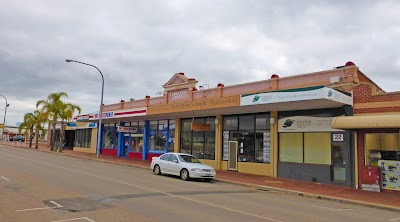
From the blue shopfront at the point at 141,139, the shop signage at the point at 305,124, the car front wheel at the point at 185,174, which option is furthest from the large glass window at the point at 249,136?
the blue shopfront at the point at 141,139

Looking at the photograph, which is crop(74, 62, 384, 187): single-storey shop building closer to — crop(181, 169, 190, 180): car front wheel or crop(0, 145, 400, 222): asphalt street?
crop(181, 169, 190, 180): car front wheel

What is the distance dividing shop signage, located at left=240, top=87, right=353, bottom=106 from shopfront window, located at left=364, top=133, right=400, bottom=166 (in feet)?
6.70

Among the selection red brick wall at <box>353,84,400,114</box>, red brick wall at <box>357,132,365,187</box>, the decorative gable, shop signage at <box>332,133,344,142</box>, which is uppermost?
the decorative gable

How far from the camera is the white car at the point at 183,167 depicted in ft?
57.9

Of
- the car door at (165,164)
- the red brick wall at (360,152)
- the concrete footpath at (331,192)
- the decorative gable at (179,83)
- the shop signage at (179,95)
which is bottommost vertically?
the concrete footpath at (331,192)

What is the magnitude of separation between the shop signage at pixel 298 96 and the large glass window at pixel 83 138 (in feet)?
95.6

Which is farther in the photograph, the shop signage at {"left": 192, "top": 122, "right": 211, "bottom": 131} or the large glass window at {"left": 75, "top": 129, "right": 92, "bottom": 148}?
the large glass window at {"left": 75, "top": 129, "right": 92, "bottom": 148}

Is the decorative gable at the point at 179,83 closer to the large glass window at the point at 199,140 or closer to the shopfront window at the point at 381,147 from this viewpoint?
the large glass window at the point at 199,140

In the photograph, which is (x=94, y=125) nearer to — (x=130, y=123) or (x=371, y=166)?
(x=130, y=123)

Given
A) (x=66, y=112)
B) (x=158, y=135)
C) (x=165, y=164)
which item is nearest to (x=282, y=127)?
(x=165, y=164)

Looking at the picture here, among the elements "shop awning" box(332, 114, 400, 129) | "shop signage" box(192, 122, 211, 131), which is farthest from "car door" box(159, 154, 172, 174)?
"shop awning" box(332, 114, 400, 129)

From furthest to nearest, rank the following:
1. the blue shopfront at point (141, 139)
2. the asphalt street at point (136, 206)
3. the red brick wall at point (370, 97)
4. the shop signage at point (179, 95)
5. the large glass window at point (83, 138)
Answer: the large glass window at point (83, 138) < the blue shopfront at point (141, 139) < the shop signage at point (179, 95) < the red brick wall at point (370, 97) < the asphalt street at point (136, 206)

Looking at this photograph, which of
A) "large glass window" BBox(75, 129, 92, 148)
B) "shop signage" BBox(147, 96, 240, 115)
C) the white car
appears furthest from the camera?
"large glass window" BBox(75, 129, 92, 148)

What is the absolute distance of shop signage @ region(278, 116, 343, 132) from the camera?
18859 mm
